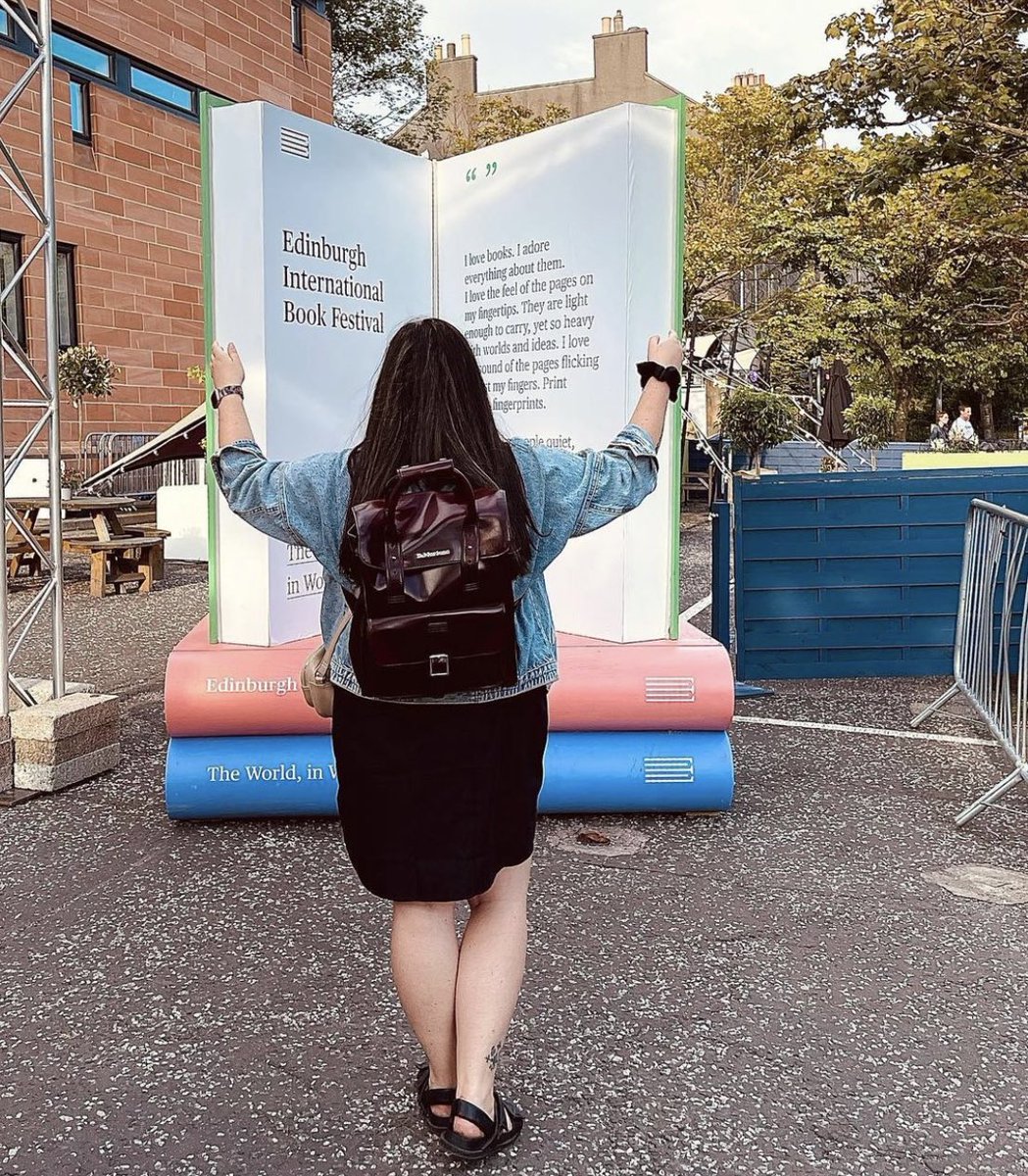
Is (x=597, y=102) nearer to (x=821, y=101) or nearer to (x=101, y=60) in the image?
(x=101, y=60)

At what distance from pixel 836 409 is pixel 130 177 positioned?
A: 11.9 m

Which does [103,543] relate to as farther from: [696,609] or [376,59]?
[376,59]

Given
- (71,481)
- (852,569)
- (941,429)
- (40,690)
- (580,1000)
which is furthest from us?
(941,429)

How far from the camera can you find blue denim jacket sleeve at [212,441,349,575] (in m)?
2.49

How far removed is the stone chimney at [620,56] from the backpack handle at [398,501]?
51587 millimetres

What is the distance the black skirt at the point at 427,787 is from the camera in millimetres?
2488

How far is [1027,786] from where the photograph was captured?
5.42 meters

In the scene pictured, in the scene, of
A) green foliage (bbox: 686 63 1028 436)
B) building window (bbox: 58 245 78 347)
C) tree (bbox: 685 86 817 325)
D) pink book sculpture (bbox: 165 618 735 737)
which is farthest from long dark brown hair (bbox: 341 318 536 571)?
tree (bbox: 685 86 817 325)

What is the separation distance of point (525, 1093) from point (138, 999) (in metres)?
1.18

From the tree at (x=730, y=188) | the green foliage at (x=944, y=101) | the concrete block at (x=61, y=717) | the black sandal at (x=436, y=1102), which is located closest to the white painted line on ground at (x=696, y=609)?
the green foliage at (x=944, y=101)

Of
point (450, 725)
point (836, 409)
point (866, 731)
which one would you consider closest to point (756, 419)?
point (836, 409)

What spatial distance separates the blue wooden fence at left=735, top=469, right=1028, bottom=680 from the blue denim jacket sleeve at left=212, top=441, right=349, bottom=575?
16.9 feet

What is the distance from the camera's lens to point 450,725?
2.48 metres

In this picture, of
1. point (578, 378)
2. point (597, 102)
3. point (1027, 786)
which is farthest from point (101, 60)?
point (597, 102)
